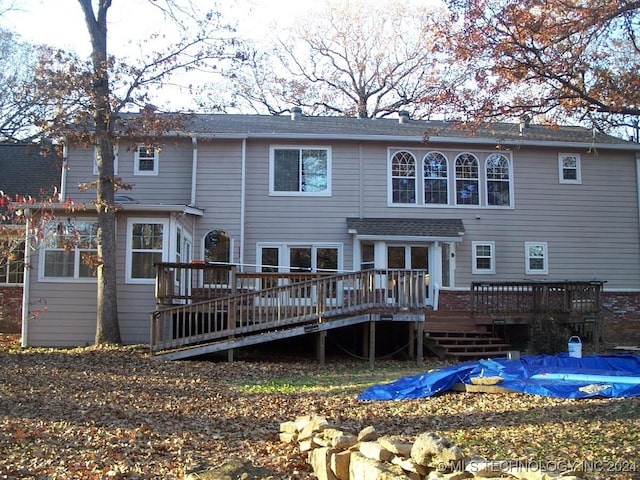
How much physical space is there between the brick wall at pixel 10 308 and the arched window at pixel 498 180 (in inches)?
539

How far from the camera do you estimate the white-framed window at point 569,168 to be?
18.4 metres

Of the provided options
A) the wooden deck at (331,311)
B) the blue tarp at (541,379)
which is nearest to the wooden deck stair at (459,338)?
the wooden deck at (331,311)

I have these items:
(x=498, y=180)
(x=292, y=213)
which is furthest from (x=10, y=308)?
(x=498, y=180)

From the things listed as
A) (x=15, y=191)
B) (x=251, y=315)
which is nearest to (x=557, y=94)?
(x=251, y=315)

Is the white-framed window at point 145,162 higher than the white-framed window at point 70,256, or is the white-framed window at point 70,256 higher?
the white-framed window at point 145,162

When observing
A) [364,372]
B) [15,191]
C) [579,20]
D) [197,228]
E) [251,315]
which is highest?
[579,20]

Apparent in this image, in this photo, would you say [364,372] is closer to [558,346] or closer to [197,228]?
[558,346]

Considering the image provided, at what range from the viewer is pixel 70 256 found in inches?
588

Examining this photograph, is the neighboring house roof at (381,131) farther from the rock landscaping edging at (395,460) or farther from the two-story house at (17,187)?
the rock landscaping edging at (395,460)

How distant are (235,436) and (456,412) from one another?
8.78 feet

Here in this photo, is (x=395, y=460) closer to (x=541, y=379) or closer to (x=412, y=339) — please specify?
(x=541, y=379)

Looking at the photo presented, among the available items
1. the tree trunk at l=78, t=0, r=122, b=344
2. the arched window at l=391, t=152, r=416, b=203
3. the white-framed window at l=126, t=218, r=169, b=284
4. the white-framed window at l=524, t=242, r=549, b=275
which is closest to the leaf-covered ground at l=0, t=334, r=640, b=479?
the tree trunk at l=78, t=0, r=122, b=344

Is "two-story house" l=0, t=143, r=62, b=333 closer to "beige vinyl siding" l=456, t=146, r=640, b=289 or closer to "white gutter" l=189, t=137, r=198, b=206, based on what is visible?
"white gutter" l=189, t=137, r=198, b=206

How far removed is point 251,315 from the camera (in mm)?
13789
